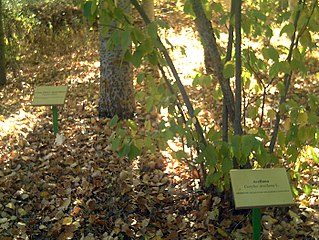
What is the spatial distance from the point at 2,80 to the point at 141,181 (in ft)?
16.7

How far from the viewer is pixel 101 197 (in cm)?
369

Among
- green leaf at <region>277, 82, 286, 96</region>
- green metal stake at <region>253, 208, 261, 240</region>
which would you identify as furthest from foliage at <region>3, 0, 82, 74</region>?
green metal stake at <region>253, 208, 261, 240</region>

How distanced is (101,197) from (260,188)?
4.83 ft

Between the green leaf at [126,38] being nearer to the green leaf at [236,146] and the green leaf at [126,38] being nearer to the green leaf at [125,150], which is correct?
the green leaf at [125,150]

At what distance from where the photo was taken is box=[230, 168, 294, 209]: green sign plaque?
2.60m

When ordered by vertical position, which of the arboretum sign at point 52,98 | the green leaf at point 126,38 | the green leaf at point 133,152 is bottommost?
the green leaf at point 133,152

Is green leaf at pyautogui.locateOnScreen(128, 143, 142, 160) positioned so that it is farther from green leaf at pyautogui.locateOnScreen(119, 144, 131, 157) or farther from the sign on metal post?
the sign on metal post

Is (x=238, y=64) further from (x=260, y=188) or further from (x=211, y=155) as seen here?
(x=260, y=188)

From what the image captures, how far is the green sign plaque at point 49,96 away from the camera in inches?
196

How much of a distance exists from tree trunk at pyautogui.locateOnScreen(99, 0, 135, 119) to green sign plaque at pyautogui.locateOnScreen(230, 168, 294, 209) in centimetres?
277

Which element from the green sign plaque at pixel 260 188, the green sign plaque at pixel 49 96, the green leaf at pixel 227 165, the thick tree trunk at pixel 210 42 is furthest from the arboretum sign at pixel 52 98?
the green sign plaque at pixel 260 188

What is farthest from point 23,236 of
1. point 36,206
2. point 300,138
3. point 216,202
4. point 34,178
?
point 300,138

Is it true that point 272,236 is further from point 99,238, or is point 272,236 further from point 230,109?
point 99,238

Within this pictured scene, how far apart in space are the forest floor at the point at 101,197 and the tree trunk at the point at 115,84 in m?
0.17
